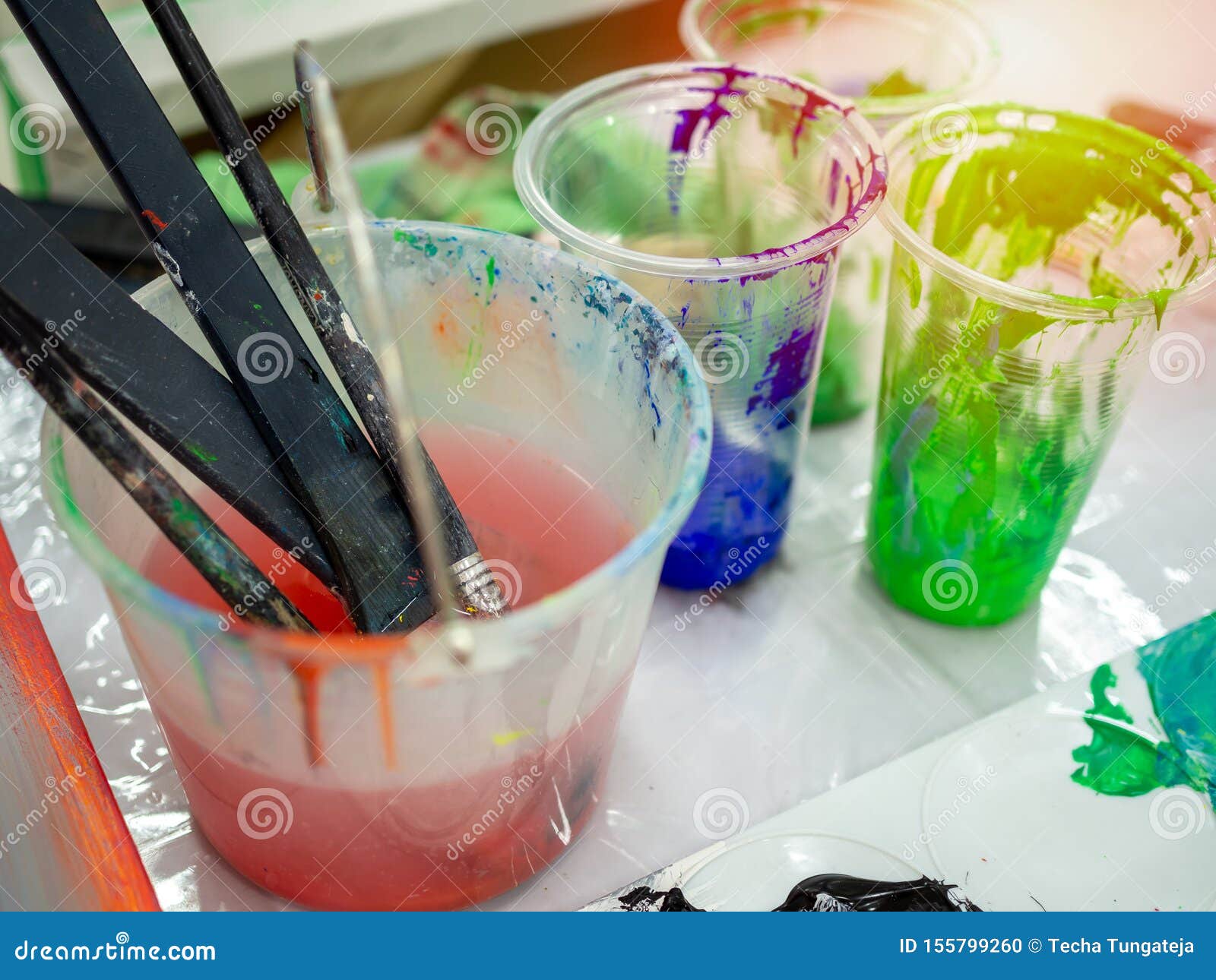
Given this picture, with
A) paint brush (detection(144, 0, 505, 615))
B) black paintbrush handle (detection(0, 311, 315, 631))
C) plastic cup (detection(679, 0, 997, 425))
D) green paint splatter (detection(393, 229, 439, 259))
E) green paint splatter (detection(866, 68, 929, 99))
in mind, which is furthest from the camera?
green paint splatter (detection(866, 68, 929, 99))

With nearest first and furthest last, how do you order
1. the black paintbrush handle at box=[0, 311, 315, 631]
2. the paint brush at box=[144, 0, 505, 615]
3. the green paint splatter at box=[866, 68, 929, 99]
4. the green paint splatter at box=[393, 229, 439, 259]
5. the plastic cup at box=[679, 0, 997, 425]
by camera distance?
the black paintbrush handle at box=[0, 311, 315, 631], the paint brush at box=[144, 0, 505, 615], the green paint splatter at box=[393, 229, 439, 259], the plastic cup at box=[679, 0, 997, 425], the green paint splatter at box=[866, 68, 929, 99]

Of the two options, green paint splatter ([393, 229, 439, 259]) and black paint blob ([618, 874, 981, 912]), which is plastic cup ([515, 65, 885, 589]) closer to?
green paint splatter ([393, 229, 439, 259])

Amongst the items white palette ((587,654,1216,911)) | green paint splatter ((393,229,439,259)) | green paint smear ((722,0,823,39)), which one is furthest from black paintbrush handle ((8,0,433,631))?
green paint smear ((722,0,823,39))

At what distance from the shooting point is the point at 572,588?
0.48 meters

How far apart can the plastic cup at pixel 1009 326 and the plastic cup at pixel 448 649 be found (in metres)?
0.22

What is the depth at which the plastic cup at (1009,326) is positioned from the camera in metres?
0.69

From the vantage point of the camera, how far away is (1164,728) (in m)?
0.73

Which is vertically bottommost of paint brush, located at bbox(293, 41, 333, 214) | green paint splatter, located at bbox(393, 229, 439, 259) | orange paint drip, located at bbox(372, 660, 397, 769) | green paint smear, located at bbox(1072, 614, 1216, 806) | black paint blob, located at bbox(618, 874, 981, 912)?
green paint smear, located at bbox(1072, 614, 1216, 806)

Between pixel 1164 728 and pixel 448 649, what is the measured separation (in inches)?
20.6

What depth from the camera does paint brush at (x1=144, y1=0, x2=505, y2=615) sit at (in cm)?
58

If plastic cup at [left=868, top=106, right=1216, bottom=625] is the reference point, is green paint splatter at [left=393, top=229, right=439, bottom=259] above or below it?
above

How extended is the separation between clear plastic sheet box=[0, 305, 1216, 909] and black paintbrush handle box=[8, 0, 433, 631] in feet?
0.70

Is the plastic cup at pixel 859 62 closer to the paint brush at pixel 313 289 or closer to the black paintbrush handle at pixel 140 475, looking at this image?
the paint brush at pixel 313 289

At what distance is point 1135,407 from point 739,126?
17.2 inches
